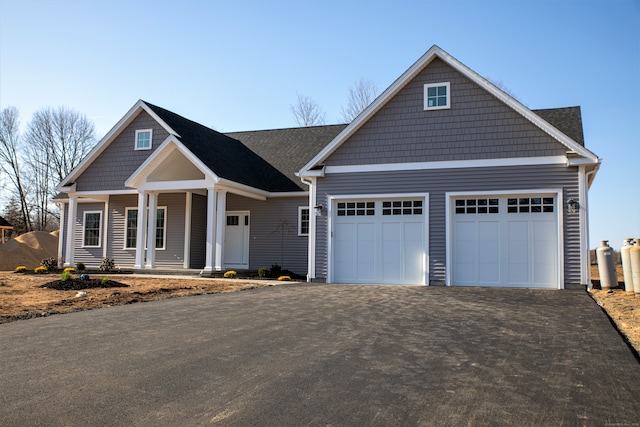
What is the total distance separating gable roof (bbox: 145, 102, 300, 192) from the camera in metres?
17.3

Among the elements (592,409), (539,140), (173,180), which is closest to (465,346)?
(592,409)

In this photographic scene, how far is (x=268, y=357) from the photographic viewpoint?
5.59 m

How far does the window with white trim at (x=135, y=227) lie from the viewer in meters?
20.0

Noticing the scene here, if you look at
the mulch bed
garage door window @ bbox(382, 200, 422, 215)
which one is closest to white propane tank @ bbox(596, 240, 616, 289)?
garage door window @ bbox(382, 200, 422, 215)

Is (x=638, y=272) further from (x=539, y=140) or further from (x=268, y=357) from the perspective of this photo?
(x=268, y=357)

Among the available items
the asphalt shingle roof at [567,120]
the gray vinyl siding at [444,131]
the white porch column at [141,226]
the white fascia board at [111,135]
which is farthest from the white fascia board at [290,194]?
the asphalt shingle roof at [567,120]

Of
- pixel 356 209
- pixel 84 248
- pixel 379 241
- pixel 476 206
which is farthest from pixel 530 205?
pixel 84 248

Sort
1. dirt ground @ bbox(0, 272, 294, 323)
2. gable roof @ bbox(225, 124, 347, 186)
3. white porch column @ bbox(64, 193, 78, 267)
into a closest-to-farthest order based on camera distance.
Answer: dirt ground @ bbox(0, 272, 294, 323)
white porch column @ bbox(64, 193, 78, 267)
gable roof @ bbox(225, 124, 347, 186)

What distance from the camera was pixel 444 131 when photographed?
45.8 feet

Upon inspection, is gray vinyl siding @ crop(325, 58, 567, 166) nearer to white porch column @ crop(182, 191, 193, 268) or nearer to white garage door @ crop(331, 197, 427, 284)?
white garage door @ crop(331, 197, 427, 284)

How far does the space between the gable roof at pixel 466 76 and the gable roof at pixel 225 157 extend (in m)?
3.81

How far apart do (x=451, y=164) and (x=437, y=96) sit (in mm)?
1992

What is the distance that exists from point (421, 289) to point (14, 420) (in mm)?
10106

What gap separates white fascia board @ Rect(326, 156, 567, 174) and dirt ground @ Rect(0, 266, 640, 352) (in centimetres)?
346
